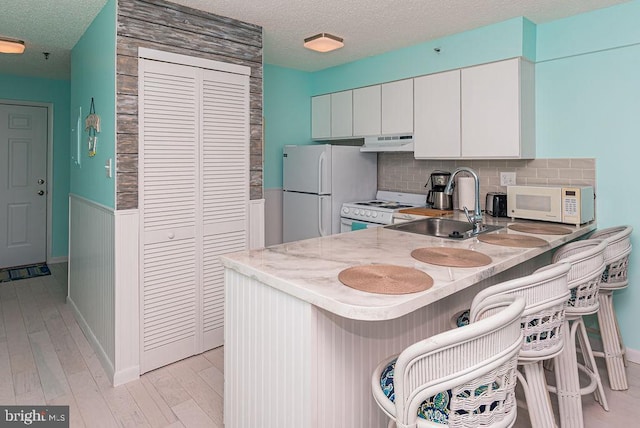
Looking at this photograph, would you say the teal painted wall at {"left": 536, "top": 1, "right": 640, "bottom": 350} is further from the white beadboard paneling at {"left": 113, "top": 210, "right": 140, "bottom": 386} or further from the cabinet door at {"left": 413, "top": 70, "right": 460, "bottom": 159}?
the white beadboard paneling at {"left": 113, "top": 210, "right": 140, "bottom": 386}

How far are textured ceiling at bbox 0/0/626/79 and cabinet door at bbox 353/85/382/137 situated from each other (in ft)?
1.41

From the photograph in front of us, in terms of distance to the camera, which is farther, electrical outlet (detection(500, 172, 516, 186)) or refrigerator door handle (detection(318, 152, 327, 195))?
refrigerator door handle (detection(318, 152, 327, 195))

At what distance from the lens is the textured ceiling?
8.95 feet

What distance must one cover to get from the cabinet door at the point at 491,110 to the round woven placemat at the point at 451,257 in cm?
150

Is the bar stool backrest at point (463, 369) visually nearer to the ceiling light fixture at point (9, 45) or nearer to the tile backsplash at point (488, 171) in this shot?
the tile backsplash at point (488, 171)

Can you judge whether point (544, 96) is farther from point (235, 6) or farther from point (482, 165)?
point (235, 6)

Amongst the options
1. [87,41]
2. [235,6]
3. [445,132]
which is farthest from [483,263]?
[87,41]

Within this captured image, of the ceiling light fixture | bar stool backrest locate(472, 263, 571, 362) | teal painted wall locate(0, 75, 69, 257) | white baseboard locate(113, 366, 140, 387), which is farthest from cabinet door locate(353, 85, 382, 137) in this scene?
teal painted wall locate(0, 75, 69, 257)

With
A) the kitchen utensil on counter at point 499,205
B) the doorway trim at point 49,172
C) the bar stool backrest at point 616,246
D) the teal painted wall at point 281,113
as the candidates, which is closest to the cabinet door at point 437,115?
the kitchen utensil on counter at point 499,205

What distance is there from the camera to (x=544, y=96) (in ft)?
10.4

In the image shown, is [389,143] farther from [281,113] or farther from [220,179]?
[220,179]

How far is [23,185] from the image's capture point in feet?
17.1

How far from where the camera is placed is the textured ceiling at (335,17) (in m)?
2.73

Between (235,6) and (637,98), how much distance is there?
2.83 meters
